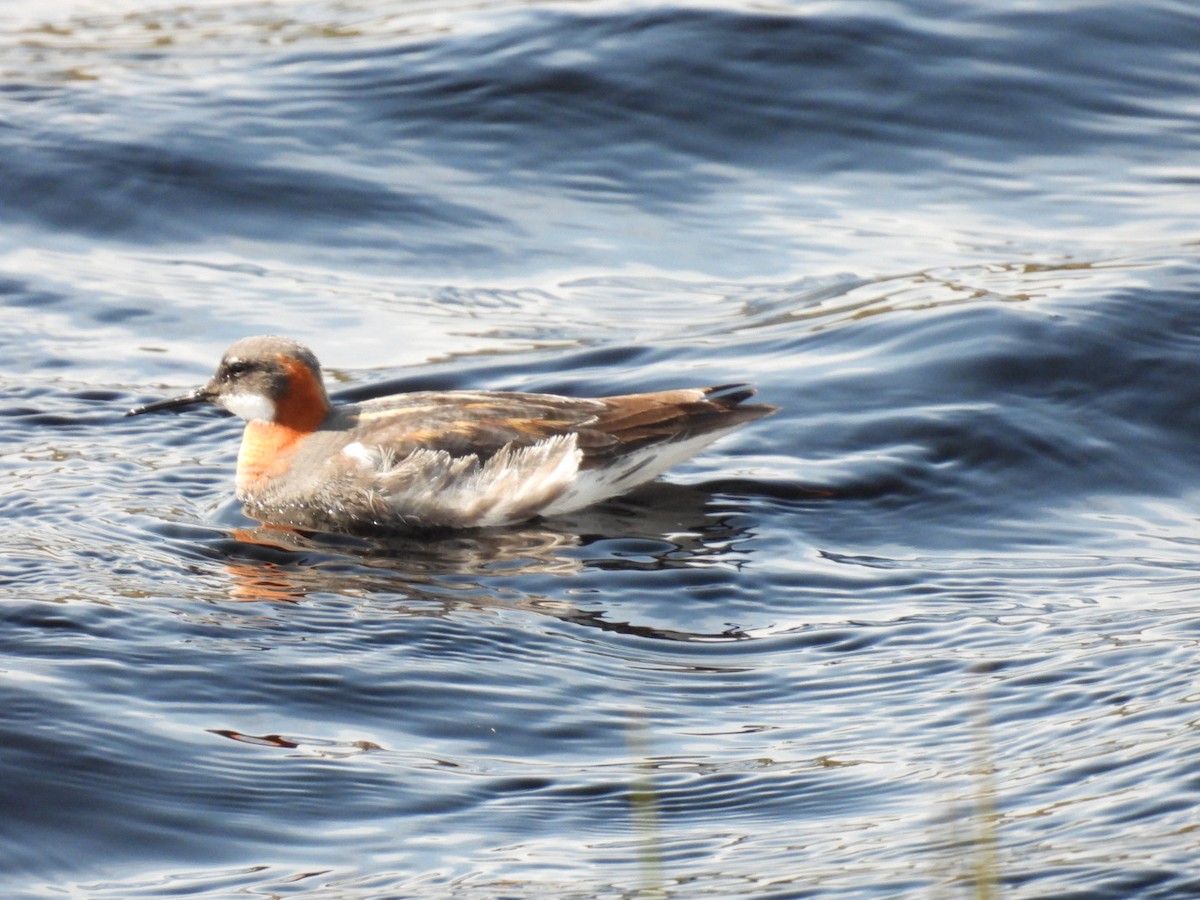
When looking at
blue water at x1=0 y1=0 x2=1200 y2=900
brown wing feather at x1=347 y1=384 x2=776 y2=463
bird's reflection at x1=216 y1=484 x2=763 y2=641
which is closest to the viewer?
blue water at x1=0 y1=0 x2=1200 y2=900

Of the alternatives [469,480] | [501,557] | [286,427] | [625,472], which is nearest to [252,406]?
[286,427]

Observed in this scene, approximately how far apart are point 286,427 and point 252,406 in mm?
207

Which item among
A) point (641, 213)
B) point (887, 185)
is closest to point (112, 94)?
point (641, 213)

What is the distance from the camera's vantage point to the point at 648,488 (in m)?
9.67

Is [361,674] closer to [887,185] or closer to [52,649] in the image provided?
[52,649]

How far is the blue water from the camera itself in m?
5.48

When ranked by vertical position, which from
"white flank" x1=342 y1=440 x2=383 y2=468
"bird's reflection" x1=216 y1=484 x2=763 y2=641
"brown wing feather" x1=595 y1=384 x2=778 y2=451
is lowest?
"bird's reflection" x1=216 y1=484 x2=763 y2=641

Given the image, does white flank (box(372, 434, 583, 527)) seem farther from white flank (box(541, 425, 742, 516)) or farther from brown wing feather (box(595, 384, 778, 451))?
brown wing feather (box(595, 384, 778, 451))

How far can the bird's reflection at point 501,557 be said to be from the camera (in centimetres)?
779

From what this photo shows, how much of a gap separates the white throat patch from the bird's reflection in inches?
29.9

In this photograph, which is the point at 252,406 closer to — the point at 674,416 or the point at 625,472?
the point at 625,472

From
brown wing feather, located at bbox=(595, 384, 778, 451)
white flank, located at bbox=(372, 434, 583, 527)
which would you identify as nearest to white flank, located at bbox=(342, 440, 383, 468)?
white flank, located at bbox=(372, 434, 583, 527)

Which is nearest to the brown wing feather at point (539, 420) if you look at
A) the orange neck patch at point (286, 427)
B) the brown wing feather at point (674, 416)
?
the brown wing feather at point (674, 416)

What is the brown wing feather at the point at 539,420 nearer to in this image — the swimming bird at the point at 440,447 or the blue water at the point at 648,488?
the swimming bird at the point at 440,447
